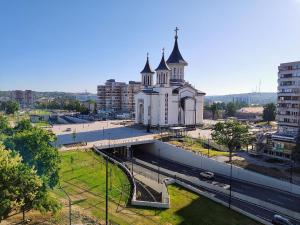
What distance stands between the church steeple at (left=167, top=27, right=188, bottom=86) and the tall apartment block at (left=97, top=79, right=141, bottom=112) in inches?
1783

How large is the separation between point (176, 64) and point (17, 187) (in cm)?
6228

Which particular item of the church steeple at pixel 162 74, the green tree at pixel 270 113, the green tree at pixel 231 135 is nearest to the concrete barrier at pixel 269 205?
the green tree at pixel 231 135

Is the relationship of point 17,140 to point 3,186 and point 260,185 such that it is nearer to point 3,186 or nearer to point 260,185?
point 3,186

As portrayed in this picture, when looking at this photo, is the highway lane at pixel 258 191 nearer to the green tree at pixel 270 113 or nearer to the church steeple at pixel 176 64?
the church steeple at pixel 176 64

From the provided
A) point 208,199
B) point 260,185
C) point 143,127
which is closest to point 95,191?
point 208,199

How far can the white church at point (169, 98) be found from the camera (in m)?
68.6

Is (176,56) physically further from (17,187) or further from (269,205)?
(17,187)

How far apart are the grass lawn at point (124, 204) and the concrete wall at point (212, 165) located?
30.8 ft

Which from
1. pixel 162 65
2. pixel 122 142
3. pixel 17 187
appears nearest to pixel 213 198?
pixel 17 187

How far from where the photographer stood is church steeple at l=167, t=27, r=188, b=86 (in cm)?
7594

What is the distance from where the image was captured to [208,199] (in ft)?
102

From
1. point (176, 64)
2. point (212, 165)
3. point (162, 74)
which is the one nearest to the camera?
point (212, 165)

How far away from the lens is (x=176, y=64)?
75938 millimetres

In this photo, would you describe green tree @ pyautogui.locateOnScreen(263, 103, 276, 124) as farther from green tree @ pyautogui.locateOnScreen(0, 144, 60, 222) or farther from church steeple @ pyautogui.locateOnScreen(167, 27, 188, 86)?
green tree @ pyautogui.locateOnScreen(0, 144, 60, 222)
